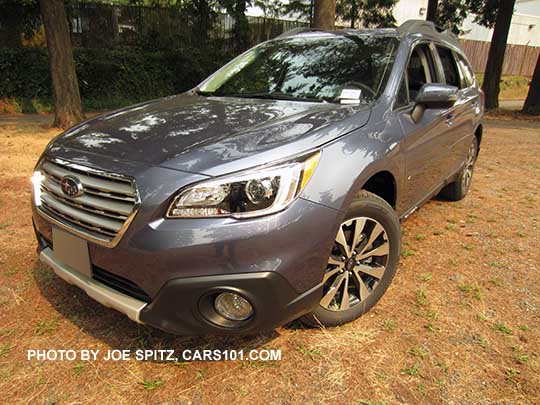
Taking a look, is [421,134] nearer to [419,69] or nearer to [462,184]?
[419,69]

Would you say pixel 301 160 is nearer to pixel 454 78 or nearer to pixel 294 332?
pixel 294 332

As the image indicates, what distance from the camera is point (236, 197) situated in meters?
1.69

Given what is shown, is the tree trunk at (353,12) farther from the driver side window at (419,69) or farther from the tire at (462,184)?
the driver side window at (419,69)

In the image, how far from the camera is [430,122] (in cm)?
287

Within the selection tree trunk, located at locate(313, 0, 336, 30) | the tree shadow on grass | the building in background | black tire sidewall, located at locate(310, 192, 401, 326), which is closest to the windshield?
black tire sidewall, located at locate(310, 192, 401, 326)

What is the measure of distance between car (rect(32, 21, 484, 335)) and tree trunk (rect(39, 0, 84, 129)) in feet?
18.3

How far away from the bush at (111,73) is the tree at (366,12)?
216 inches

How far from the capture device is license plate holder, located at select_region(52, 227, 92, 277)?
190 centimetres

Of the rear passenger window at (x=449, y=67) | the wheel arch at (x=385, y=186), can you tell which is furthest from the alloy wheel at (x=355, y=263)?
the rear passenger window at (x=449, y=67)

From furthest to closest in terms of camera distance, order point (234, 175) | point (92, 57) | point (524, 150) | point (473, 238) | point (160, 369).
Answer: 1. point (92, 57)
2. point (524, 150)
3. point (473, 238)
4. point (160, 369)
5. point (234, 175)

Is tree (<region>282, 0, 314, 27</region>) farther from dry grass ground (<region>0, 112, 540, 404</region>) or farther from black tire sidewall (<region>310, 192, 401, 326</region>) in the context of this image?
black tire sidewall (<region>310, 192, 401, 326</region>)

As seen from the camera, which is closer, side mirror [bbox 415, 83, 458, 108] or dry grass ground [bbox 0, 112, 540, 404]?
dry grass ground [bbox 0, 112, 540, 404]

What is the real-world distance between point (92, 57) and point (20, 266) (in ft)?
35.9

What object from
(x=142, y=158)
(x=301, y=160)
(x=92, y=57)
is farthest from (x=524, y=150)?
(x=92, y=57)
